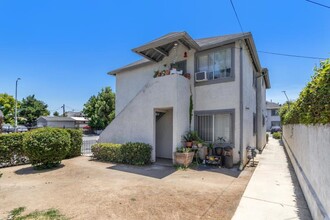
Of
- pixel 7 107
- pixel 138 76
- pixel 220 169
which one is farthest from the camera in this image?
pixel 7 107

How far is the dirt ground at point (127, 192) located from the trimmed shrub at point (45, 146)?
611 mm

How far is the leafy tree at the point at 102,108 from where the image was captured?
113 ft

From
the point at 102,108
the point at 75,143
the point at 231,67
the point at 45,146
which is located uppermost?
the point at 231,67

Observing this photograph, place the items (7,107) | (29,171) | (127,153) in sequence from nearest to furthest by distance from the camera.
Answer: (29,171) < (127,153) < (7,107)

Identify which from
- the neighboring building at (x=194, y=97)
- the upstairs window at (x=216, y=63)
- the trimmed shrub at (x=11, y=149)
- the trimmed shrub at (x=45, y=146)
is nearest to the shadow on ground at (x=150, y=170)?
the neighboring building at (x=194, y=97)

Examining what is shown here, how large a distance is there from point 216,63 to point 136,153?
6.77 metres

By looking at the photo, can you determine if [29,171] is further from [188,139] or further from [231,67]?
[231,67]

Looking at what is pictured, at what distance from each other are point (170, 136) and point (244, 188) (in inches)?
254

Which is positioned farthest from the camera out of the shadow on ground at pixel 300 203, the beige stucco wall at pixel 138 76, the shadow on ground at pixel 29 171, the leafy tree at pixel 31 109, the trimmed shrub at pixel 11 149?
the leafy tree at pixel 31 109

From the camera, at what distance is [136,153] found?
10117 mm

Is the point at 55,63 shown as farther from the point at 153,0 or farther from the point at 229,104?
the point at 229,104

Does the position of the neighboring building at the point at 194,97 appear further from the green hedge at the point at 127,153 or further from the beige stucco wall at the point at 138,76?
the green hedge at the point at 127,153

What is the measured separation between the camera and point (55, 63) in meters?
22.4

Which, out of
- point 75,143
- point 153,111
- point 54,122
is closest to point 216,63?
point 153,111
